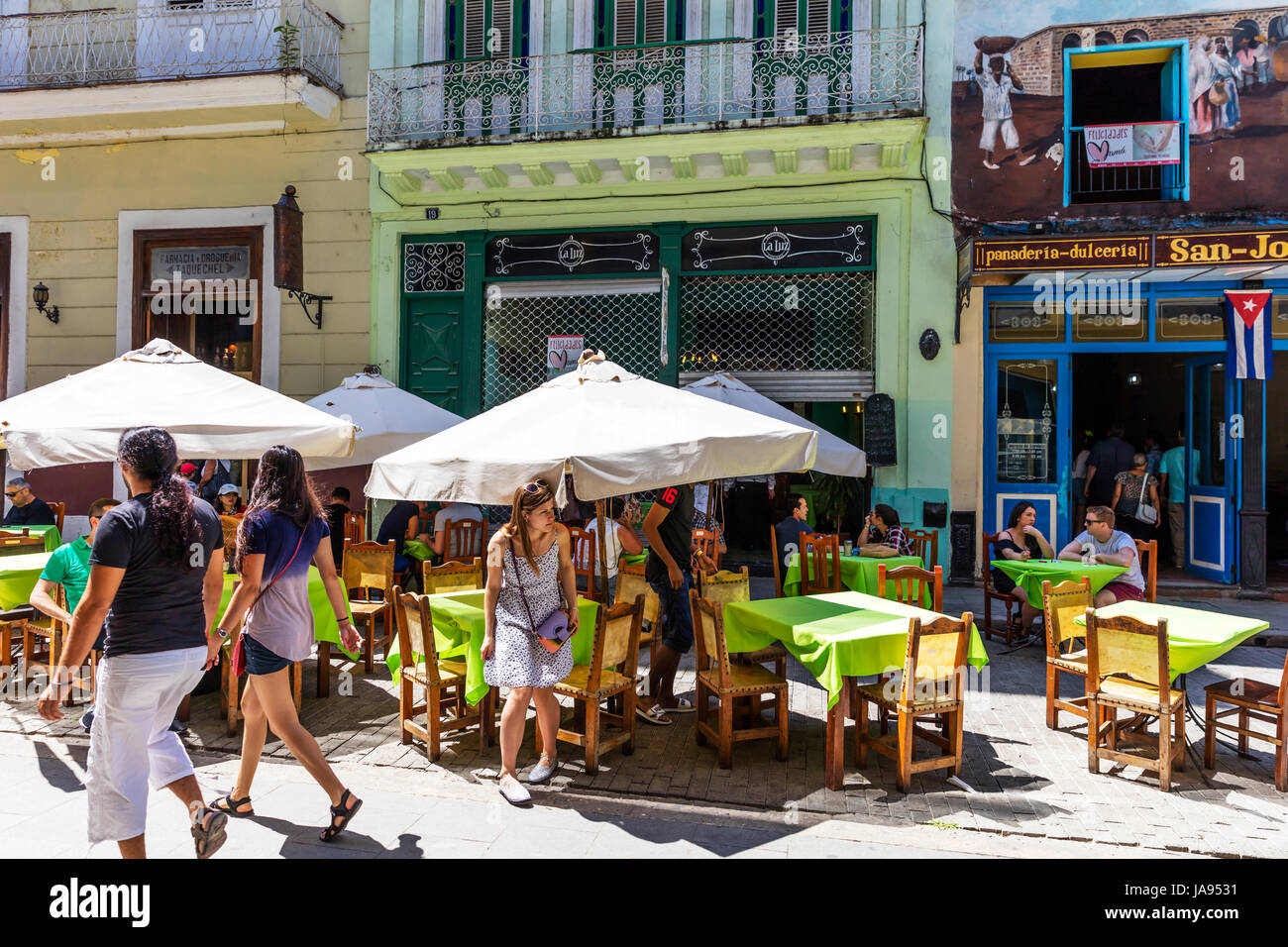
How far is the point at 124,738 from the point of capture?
11.0ft

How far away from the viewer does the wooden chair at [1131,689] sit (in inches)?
189

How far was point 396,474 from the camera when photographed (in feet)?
16.3

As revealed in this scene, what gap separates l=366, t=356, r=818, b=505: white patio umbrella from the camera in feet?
15.0

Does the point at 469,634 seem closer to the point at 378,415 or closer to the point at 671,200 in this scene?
the point at 378,415

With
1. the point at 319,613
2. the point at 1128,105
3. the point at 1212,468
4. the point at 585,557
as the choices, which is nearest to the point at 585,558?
the point at 585,557

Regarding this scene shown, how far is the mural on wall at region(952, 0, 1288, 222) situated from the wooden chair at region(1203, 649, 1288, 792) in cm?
723

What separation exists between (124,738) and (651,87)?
10.1 meters

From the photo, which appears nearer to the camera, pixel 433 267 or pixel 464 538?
pixel 464 538

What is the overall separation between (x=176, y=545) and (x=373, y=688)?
3479 millimetres

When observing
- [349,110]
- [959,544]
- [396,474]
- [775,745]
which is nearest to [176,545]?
[396,474]

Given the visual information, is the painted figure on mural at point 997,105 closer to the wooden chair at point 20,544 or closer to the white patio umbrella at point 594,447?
the white patio umbrella at point 594,447

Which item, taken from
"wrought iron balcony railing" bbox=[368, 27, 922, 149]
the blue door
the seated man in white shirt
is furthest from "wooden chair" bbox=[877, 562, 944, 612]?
"wrought iron balcony railing" bbox=[368, 27, 922, 149]

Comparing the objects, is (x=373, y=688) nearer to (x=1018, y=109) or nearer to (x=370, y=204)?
(x=370, y=204)

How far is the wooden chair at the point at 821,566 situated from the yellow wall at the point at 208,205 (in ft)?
23.8
